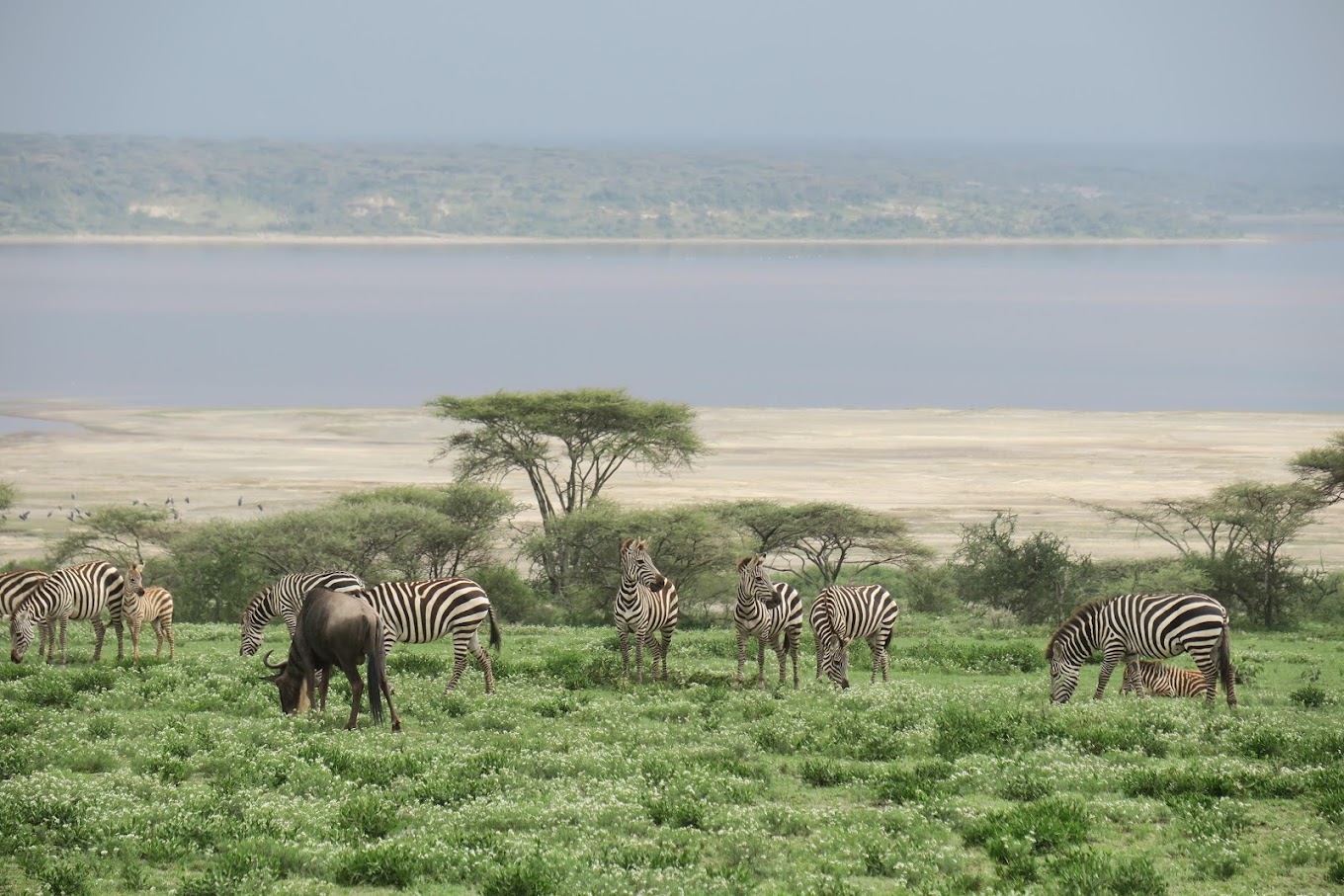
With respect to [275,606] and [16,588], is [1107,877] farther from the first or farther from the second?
[16,588]

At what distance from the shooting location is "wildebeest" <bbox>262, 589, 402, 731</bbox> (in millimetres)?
14367

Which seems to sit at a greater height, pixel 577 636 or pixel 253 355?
pixel 253 355

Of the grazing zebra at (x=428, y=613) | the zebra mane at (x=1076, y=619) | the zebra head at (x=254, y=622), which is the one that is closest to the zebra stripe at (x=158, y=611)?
the zebra head at (x=254, y=622)

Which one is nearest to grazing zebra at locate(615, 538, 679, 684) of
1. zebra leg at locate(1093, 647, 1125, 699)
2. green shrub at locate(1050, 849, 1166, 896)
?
zebra leg at locate(1093, 647, 1125, 699)

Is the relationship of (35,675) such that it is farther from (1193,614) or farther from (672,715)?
(1193,614)

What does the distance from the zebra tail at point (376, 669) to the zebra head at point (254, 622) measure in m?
6.69

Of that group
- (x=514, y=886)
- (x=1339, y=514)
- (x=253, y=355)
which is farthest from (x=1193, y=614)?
(x=253, y=355)

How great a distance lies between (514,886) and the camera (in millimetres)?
9812

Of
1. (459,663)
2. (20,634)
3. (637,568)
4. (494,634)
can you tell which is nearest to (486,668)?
(459,663)

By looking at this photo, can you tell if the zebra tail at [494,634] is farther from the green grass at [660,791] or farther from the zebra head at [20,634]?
the zebra head at [20,634]

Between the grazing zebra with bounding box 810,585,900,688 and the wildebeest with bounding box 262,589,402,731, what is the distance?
565 cm

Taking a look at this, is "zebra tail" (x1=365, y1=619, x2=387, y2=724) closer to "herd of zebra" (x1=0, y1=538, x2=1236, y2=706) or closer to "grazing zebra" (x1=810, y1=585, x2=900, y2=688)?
"herd of zebra" (x1=0, y1=538, x2=1236, y2=706)

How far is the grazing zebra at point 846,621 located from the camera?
58.9ft

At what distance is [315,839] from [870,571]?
30.9 metres
